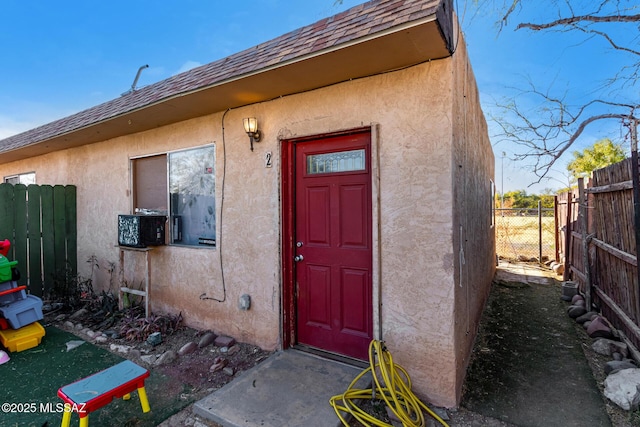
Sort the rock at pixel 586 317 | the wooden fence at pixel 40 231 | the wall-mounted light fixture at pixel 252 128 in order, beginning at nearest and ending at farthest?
the wall-mounted light fixture at pixel 252 128, the rock at pixel 586 317, the wooden fence at pixel 40 231

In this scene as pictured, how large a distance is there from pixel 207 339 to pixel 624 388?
4.13 metres

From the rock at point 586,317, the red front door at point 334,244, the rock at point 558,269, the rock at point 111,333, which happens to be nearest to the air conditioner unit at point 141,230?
the rock at point 111,333

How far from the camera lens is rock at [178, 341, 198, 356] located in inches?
143

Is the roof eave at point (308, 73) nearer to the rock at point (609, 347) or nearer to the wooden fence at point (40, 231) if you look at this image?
the wooden fence at point (40, 231)

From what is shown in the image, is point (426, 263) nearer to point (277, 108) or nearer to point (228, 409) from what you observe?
point (228, 409)

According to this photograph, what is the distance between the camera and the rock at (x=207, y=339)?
377cm

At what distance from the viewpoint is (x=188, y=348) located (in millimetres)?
3676

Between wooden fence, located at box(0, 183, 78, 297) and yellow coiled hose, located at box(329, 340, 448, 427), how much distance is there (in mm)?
5814

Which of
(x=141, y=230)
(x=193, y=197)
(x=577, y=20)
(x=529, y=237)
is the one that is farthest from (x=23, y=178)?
(x=529, y=237)

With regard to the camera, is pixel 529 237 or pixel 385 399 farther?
pixel 529 237

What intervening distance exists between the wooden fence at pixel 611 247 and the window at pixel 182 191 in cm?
486

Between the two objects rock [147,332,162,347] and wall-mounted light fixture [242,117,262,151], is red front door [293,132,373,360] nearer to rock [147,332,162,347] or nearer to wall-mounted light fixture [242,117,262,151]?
wall-mounted light fixture [242,117,262,151]

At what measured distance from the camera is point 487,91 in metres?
5.22

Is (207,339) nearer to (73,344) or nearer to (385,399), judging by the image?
(73,344)
